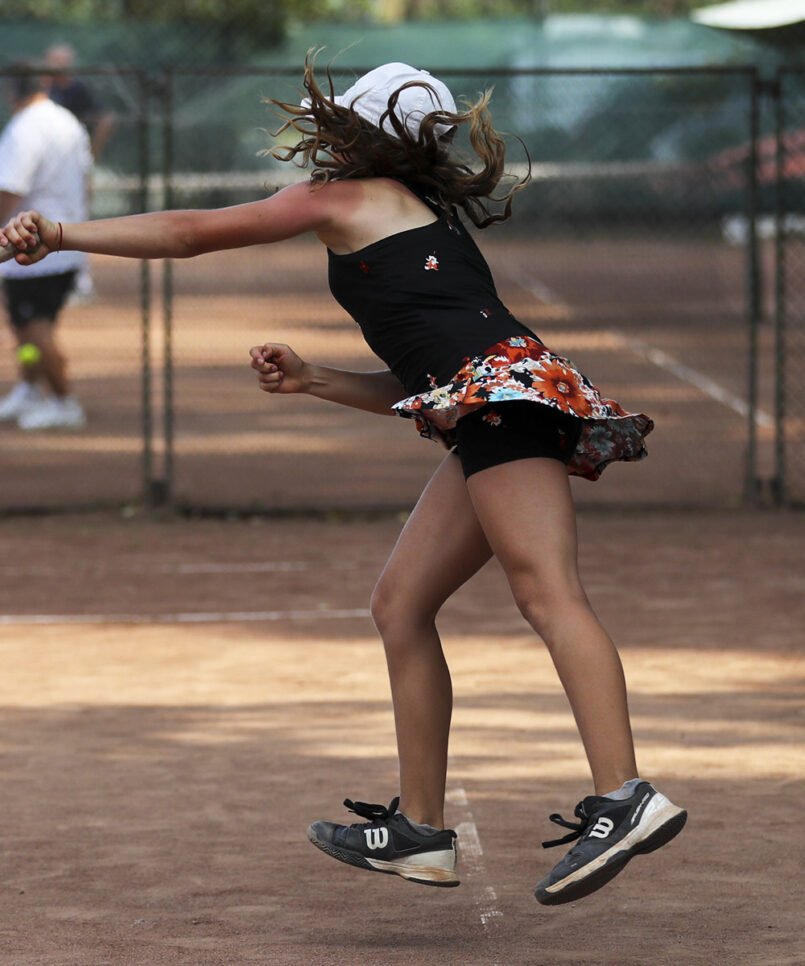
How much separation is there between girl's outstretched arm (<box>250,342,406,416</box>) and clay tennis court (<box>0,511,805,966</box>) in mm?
1198

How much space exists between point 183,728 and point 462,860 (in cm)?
156

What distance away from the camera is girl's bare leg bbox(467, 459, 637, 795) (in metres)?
3.81

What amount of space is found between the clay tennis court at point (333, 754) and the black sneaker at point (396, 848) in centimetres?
17

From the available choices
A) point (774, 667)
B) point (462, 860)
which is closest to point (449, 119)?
point (462, 860)

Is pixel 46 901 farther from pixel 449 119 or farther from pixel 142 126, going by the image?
pixel 142 126

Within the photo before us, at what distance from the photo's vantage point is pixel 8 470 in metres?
11.5

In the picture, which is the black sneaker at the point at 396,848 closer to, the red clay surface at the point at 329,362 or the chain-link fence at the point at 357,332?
the chain-link fence at the point at 357,332

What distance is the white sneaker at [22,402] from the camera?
41.7ft

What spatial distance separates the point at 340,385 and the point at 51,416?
867cm

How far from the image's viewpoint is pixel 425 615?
4.16 meters

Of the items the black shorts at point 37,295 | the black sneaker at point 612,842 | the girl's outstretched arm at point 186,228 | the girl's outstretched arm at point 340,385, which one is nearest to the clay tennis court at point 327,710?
the black sneaker at point 612,842

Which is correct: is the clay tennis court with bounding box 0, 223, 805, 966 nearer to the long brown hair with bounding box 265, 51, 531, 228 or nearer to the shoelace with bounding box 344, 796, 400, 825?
the shoelace with bounding box 344, 796, 400, 825

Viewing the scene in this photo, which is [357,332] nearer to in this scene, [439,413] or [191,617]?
[191,617]

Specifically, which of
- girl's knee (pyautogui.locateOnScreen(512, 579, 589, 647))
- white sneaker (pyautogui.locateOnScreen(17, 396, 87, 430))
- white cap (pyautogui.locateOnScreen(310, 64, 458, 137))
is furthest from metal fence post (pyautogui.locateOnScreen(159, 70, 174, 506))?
girl's knee (pyautogui.locateOnScreen(512, 579, 589, 647))
